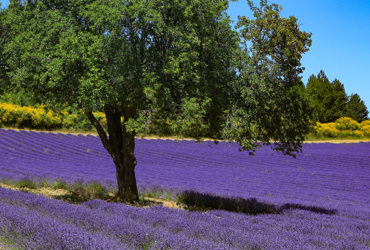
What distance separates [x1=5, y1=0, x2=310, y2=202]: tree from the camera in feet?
28.7

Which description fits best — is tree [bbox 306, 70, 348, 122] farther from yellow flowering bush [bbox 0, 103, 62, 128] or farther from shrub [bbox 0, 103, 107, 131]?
yellow flowering bush [bbox 0, 103, 62, 128]

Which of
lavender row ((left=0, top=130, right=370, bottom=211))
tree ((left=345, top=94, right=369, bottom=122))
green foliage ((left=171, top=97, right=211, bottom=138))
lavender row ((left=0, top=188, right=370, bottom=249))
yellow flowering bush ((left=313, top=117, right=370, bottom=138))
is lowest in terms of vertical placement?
lavender row ((left=0, top=130, right=370, bottom=211))

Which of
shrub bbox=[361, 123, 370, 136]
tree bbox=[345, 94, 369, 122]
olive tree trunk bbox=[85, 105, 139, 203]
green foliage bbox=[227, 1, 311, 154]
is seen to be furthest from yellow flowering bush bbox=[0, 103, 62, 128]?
tree bbox=[345, 94, 369, 122]

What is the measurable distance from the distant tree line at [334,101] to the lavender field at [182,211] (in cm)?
2457

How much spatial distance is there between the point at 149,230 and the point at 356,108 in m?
59.7

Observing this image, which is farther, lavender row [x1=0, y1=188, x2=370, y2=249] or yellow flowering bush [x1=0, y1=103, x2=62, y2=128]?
yellow flowering bush [x1=0, y1=103, x2=62, y2=128]

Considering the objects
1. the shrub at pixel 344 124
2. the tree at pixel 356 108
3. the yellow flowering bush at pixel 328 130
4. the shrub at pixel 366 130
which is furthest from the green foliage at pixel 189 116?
the tree at pixel 356 108

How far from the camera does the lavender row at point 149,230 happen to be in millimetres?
4820

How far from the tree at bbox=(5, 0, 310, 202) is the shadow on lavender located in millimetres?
1885

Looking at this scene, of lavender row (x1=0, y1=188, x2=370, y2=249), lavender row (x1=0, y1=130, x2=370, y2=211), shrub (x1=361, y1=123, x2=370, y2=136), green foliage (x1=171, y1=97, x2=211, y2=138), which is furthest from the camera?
shrub (x1=361, y1=123, x2=370, y2=136)

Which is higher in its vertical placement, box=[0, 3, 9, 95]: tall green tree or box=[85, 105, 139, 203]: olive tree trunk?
box=[0, 3, 9, 95]: tall green tree

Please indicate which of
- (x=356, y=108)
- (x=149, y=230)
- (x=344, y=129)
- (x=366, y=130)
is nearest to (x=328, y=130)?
(x=344, y=129)

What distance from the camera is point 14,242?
5.42 meters

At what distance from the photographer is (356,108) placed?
2309 inches
